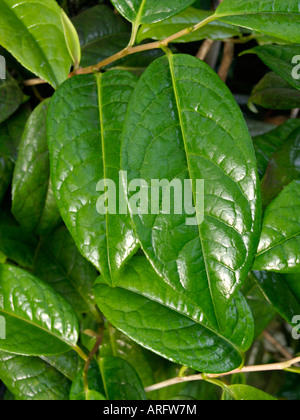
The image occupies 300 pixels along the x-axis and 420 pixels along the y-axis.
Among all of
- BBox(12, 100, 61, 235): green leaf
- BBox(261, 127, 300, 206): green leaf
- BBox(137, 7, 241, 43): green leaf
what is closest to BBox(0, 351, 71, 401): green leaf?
BBox(12, 100, 61, 235): green leaf

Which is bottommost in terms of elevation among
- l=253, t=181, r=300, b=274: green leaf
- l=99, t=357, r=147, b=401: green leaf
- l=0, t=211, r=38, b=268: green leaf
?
l=99, t=357, r=147, b=401: green leaf

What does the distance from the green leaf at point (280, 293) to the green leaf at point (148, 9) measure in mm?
422

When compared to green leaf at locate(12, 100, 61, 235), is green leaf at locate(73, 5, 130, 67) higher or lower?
higher

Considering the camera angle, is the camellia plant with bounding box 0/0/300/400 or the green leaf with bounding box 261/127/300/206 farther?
the green leaf with bounding box 261/127/300/206

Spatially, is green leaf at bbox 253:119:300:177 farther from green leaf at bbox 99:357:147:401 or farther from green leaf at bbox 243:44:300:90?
green leaf at bbox 99:357:147:401

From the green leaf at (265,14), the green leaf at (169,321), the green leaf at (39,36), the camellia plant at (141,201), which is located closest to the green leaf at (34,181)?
the camellia plant at (141,201)

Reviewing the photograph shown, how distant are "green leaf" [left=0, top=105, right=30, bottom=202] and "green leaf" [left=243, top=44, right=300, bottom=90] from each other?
49 centimetres

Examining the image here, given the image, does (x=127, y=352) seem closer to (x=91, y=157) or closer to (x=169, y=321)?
(x=169, y=321)

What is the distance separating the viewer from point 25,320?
0.75 metres

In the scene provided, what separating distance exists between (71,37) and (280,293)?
0.55m

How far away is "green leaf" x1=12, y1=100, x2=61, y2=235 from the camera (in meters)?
0.79

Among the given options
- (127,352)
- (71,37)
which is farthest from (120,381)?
(71,37)

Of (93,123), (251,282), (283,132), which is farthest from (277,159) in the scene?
(93,123)
